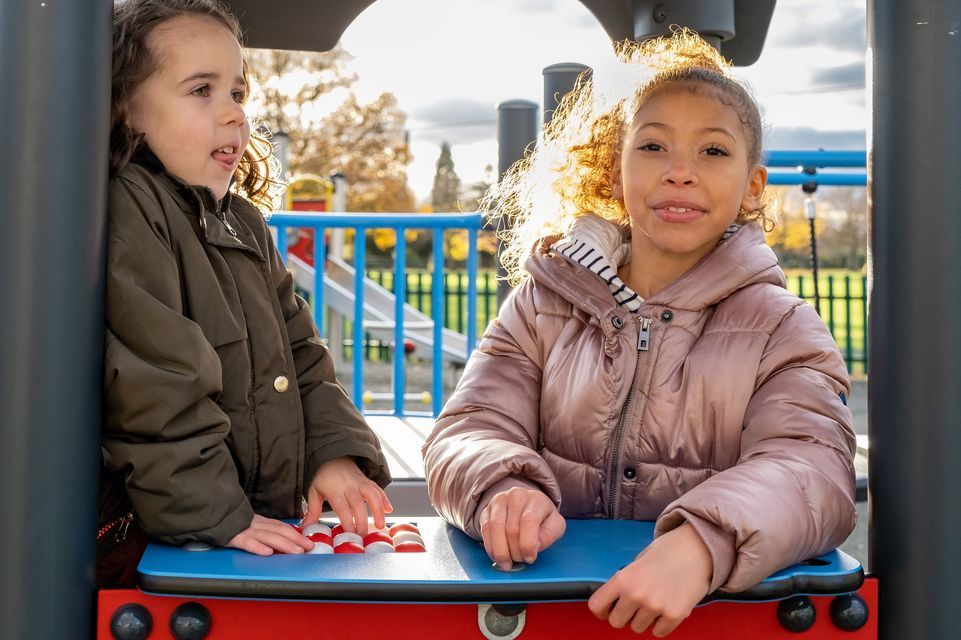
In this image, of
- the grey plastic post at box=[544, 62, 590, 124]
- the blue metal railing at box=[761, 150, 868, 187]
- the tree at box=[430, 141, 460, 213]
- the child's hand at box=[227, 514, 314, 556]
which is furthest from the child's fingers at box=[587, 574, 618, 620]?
the tree at box=[430, 141, 460, 213]

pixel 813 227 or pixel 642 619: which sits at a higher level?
pixel 813 227

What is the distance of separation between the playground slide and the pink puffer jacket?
5694 millimetres

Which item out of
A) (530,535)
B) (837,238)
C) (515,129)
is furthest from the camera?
(837,238)

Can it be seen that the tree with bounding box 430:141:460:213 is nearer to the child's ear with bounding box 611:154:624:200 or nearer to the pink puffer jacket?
the child's ear with bounding box 611:154:624:200

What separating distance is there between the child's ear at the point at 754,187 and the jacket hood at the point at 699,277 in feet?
0.26

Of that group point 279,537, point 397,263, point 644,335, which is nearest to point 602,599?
point 279,537

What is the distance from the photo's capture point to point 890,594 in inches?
47.2

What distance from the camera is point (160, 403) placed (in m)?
1.25

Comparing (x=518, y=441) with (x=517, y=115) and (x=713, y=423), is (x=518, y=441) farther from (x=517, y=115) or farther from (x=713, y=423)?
(x=517, y=115)

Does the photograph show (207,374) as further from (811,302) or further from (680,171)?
(811,302)

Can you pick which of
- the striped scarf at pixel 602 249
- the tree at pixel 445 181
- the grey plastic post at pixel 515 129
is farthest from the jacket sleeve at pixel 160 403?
the tree at pixel 445 181

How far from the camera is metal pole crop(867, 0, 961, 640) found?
1.14m

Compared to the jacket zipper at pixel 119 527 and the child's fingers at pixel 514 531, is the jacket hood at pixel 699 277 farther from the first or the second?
the jacket zipper at pixel 119 527

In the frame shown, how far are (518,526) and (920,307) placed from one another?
0.51m
